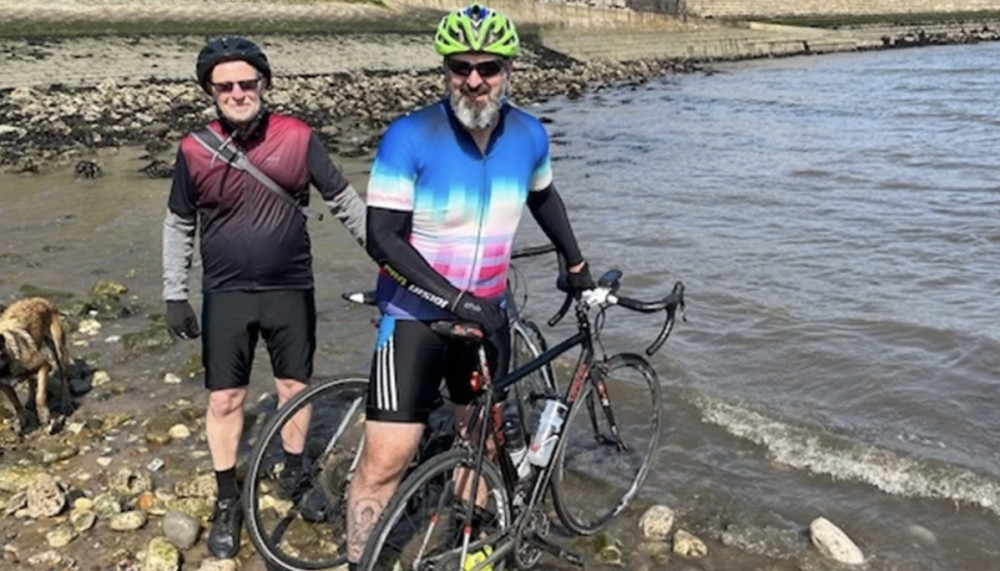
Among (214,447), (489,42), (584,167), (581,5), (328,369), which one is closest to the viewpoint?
(489,42)

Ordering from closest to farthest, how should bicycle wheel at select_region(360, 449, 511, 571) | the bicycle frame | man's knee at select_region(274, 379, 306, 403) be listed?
bicycle wheel at select_region(360, 449, 511, 571) → the bicycle frame → man's knee at select_region(274, 379, 306, 403)

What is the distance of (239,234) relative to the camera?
4.90 metres

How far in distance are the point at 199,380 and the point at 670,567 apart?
4.47m

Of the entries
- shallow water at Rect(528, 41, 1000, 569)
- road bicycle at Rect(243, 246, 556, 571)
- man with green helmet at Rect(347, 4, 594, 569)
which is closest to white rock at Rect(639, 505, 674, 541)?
shallow water at Rect(528, 41, 1000, 569)

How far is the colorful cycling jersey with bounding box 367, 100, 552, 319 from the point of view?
3.87m

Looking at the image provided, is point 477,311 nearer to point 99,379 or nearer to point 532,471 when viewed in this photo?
point 532,471

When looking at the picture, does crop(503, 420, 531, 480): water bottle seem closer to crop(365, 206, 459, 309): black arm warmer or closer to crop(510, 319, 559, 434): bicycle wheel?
crop(510, 319, 559, 434): bicycle wheel

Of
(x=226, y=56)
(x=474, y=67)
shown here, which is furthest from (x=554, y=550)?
(x=226, y=56)

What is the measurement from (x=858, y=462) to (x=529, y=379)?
260 cm

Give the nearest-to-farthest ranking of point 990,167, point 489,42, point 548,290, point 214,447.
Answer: point 489,42 → point 214,447 → point 548,290 → point 990,167

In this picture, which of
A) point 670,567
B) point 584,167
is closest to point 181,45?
point 584,167

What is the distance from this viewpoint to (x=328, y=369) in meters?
8.50

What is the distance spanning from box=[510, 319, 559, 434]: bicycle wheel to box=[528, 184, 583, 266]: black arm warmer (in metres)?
0.75

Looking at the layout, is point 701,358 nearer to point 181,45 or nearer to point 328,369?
point 328,369
